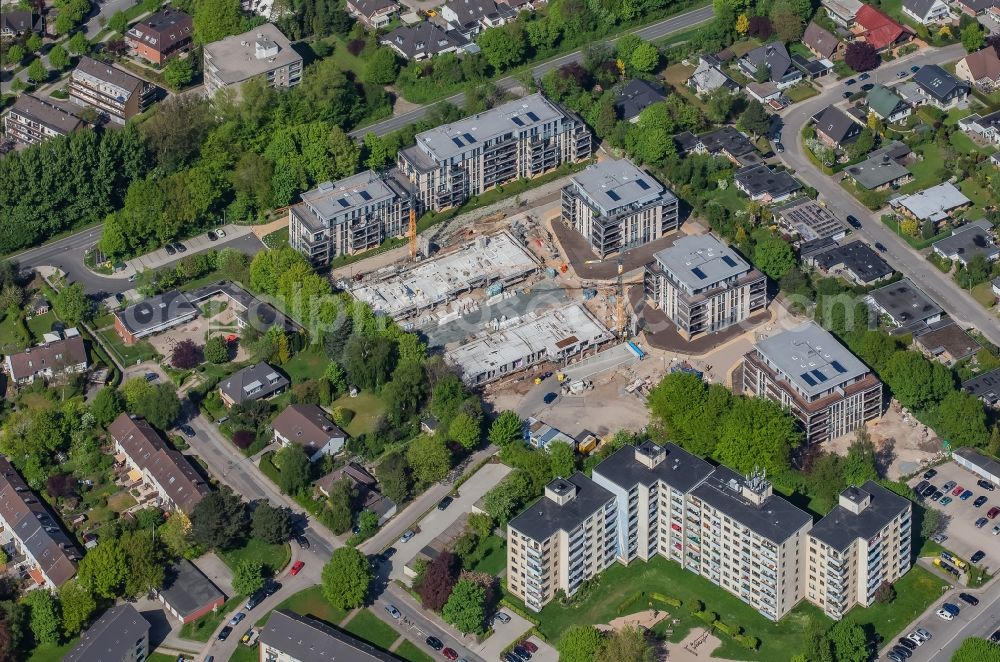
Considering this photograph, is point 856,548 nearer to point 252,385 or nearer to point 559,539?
point 559,539

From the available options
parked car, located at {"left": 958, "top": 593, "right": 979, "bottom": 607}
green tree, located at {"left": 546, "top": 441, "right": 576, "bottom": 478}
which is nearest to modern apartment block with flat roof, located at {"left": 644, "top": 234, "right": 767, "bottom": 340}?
green tree, located at {"left": 546, "top": 441, "right": 576, "bottom": 478}

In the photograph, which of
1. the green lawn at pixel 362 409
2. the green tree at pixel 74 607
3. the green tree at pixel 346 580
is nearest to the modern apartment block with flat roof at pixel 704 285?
the green lawn at pixel 362 409

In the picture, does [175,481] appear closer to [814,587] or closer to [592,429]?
[592,429]

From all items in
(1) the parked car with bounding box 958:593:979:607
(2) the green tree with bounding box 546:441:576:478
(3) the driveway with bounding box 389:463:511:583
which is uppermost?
(2) the green tree with bounding box 546:441:576:478

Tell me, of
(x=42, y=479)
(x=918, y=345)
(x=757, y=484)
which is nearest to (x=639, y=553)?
(x=757, y=484)

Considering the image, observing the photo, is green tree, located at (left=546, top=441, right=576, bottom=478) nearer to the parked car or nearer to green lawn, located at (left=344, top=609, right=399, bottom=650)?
green lawn, located at (left=344, top=609, right=399, bottom=650)

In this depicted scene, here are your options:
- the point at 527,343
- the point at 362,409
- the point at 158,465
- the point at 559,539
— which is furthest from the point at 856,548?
the point at 158,465
